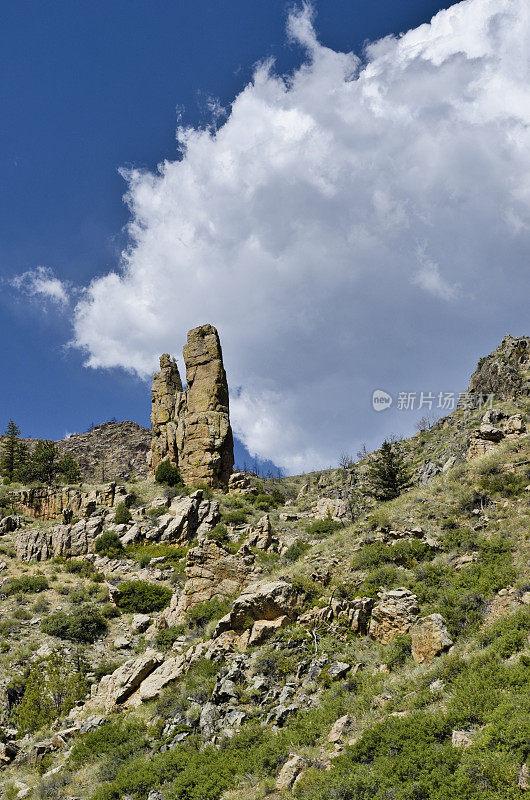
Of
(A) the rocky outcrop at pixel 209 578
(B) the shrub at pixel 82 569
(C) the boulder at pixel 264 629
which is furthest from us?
(B) the shrub at pixel 82 569

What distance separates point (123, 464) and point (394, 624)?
112639mm

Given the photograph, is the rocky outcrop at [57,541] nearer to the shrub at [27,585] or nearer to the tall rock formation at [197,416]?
the shrub at [27,585]

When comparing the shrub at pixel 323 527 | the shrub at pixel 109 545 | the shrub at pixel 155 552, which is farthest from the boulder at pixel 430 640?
the shrub at pixel 109 545

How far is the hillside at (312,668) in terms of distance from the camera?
930 cm

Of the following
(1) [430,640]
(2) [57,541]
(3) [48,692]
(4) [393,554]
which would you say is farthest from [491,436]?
(2) [57,541]

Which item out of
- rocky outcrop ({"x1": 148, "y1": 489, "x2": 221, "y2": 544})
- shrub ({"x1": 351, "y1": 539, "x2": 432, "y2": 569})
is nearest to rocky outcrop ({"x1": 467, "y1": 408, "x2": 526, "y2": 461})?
shrub ({"x1": 351, "y1": 539, "x2": 432, "y2": 569})

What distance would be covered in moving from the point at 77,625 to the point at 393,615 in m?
22.8

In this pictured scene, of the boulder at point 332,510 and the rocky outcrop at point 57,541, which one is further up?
the boulder at point 332,510

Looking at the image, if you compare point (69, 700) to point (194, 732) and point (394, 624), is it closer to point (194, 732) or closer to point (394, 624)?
point (194, 732)

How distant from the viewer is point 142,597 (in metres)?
31.9

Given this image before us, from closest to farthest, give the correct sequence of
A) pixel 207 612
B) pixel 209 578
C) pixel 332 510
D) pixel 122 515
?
pixel 207 612 < pixel 209 578 < pixel 332 510 < pixel 122 515

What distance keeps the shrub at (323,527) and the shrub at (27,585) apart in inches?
841

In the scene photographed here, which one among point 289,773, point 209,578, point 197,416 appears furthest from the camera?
point 197,416

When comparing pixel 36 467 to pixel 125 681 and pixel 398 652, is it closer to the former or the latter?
pixel 125 681
